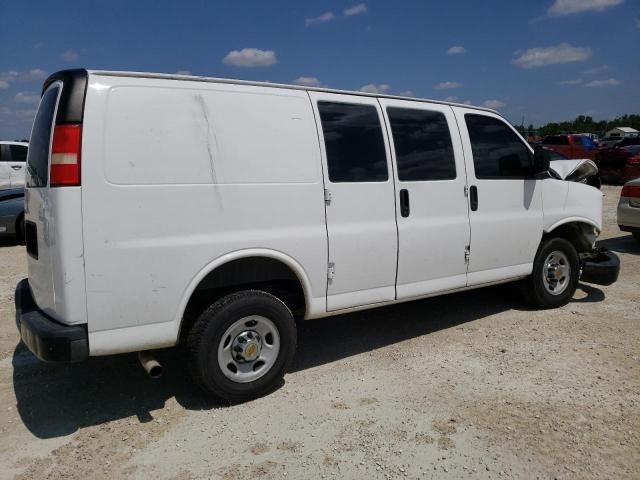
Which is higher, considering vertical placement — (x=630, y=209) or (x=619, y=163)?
(x=619, y=163)

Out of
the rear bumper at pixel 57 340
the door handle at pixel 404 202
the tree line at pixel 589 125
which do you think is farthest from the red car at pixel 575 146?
the tree line at pixel 589 125

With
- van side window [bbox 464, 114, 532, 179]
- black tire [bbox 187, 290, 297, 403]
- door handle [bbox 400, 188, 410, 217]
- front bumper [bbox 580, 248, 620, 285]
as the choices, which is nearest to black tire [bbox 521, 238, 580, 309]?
front bumper [bbox 580, 248, 620, 285]

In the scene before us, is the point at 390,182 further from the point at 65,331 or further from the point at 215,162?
the point at 65,331

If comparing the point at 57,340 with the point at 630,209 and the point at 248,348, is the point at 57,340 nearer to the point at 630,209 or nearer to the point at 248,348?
the point at 248,348

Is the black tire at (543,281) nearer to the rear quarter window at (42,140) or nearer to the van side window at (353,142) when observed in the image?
the van side window at (353,142)

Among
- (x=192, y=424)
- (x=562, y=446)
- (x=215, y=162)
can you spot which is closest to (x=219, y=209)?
(x=215, y=162)

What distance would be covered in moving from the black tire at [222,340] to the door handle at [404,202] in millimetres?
1307

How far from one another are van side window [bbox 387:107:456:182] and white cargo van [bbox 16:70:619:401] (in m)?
0.01

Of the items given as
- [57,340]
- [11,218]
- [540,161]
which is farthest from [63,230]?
[11,218]

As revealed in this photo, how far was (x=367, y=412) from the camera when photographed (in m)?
3.54

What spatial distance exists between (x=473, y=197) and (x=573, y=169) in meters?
1.81

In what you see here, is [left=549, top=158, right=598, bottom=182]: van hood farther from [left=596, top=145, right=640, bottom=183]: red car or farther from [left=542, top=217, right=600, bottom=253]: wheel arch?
[left=596, top=145, right=640, bottom=183]: red car

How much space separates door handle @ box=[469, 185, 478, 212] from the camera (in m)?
4.79

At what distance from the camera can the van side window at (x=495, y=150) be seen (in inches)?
194
